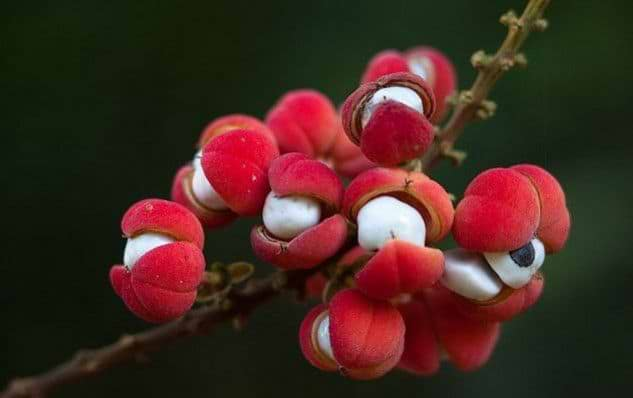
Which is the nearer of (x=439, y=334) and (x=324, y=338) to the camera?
(x=324, y=338)

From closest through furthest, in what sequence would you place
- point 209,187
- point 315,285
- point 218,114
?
point 209,187 < point 315,285 < point 218,114

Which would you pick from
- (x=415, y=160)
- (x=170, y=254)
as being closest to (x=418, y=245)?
(x=415, y=160)

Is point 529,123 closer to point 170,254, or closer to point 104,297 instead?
point 104,297

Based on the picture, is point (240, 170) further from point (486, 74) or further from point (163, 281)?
point (486, 74)

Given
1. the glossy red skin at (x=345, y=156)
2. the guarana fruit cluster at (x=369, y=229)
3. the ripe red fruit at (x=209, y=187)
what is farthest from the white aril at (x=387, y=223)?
the glossy red skin at (x=345, y=156)

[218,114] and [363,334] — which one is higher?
[363,334]

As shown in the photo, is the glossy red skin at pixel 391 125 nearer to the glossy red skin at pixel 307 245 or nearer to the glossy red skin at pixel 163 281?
the glossy red skin at pixel 307 245

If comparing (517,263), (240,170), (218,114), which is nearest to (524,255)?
(517,263)
